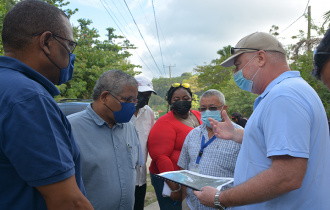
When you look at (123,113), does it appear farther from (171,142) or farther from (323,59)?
(323,59)

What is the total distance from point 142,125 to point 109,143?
145 centimetres

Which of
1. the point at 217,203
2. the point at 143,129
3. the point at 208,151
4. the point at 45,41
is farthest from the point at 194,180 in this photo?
the point at 143,129

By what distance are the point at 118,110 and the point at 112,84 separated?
0.86ft

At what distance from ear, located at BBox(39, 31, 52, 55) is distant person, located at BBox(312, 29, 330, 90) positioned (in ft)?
4.47

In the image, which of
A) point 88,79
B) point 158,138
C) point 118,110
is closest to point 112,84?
point 118,110

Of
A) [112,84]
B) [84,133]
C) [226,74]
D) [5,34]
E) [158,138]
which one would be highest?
[226,74]

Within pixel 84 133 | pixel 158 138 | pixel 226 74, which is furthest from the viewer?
pixel 226 74

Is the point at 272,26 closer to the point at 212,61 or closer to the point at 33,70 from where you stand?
the point at 212,61

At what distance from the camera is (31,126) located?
3.05 feet

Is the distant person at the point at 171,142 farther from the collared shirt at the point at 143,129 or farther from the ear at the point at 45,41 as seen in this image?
the ear at the point at 45,41

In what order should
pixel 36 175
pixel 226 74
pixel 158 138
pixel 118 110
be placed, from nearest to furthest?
pixel 36 175 → pixel 118 110 → pixel 158 138 → pixel 226 74

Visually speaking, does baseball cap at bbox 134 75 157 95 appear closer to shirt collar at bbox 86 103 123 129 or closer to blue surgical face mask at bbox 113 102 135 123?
blue surgical face mask at bbox 113 102 135 123

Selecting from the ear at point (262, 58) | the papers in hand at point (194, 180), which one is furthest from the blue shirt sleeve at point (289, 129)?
the papers in hand at point (194, 180)

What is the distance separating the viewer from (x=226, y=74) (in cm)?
2967
